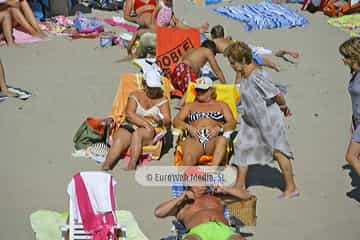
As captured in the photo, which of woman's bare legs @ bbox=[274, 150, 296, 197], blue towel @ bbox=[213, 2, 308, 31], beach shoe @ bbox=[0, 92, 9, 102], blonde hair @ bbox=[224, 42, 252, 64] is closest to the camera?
blonde hair @ bbox=[224, 42, 252, 64]

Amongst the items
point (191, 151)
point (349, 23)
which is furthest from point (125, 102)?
point (349, 23)

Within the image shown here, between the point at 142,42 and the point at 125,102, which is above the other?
the point at 142,42

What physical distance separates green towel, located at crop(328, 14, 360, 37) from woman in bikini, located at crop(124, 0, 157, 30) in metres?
3.07

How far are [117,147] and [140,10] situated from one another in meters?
4.31

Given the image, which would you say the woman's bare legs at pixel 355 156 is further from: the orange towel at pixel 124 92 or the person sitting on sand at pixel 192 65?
the person sitting on sand at pixel 192 65

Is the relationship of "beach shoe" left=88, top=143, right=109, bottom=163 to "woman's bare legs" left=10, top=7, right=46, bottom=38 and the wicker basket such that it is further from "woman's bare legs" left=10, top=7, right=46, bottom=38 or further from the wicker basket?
"woman's bare legs" left=10, top=7, right=46, bottom=38

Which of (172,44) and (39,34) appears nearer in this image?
(172,44)

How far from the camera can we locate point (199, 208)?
5.59 meters

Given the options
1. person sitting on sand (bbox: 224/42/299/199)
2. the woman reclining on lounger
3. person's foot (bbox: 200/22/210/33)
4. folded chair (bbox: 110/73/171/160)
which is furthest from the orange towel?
person's foot (bbox: 200/22/210/33)

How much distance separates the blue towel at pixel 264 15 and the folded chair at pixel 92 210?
6.56m

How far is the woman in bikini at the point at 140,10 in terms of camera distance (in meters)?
10.4

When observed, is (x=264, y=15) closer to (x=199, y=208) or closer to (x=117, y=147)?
(x=117, y=147)

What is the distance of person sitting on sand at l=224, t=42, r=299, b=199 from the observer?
612 cm

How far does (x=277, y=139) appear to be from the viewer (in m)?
6.26
